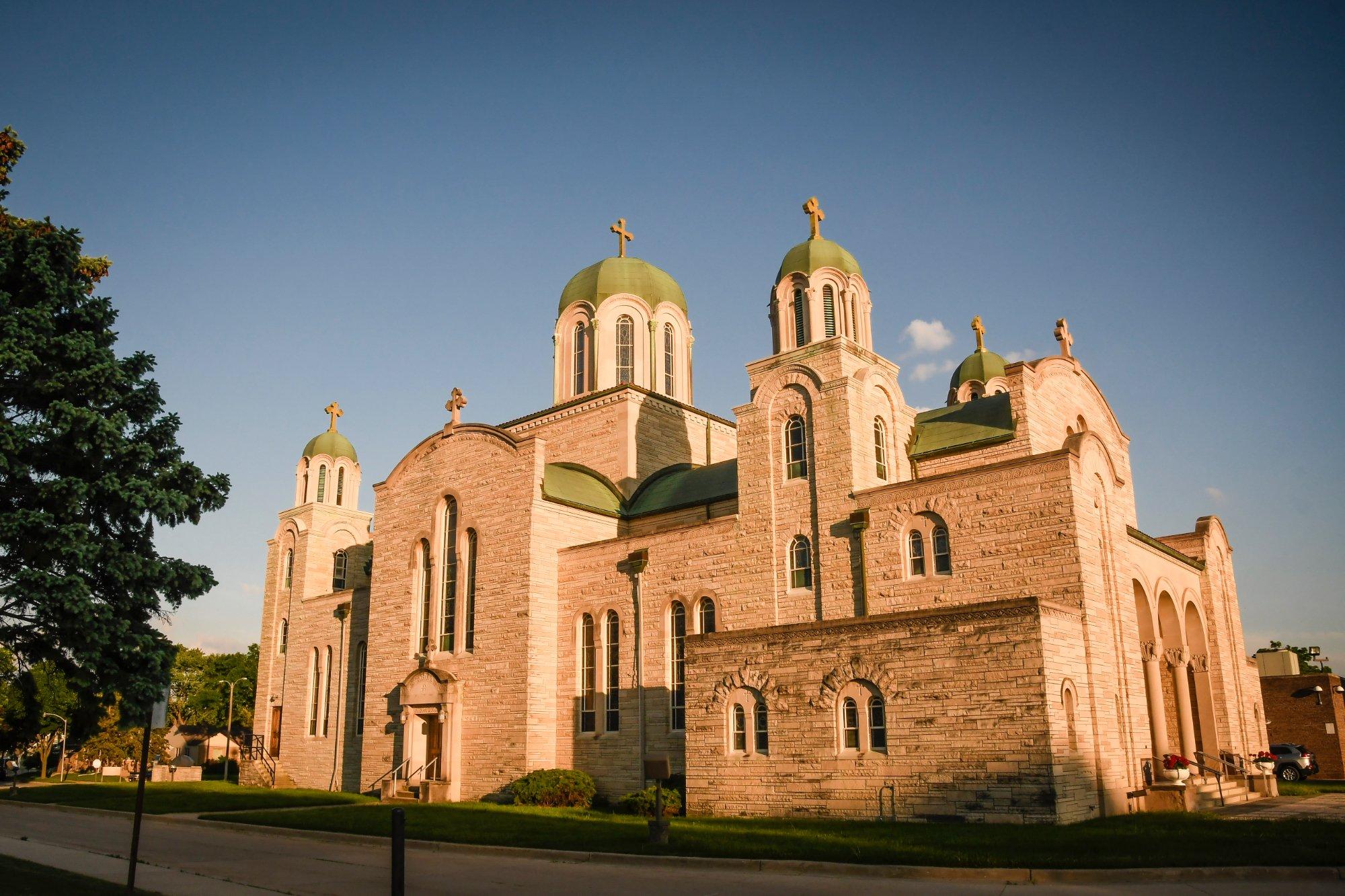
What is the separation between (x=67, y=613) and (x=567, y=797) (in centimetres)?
1418

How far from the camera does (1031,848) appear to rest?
14070 mm

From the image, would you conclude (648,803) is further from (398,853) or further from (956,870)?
(398,853)

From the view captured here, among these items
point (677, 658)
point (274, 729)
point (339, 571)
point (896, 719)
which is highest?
point (339, 571)

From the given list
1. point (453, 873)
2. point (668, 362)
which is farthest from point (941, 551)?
point (668, 362)

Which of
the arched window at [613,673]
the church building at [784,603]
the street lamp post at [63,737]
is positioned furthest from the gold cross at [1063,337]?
the street lamp post at [63,737]

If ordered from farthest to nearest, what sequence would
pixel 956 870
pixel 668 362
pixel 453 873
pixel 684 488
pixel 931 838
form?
pixel 668 362, pixel 684 488, pixel 931 838, pixel 453 873, pixel 956 870

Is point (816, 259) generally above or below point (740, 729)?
above

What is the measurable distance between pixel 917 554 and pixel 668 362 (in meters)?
15.5

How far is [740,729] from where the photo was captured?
2172 centimetres

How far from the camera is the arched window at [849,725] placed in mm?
19688

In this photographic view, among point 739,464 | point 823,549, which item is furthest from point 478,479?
point 823,549

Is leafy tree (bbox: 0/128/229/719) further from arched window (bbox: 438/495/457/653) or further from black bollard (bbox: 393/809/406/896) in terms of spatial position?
arched window (bbox: 438/495/457/653)

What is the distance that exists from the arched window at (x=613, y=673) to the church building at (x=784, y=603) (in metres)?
0.10

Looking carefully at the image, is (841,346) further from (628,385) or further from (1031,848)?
(1031,848)
